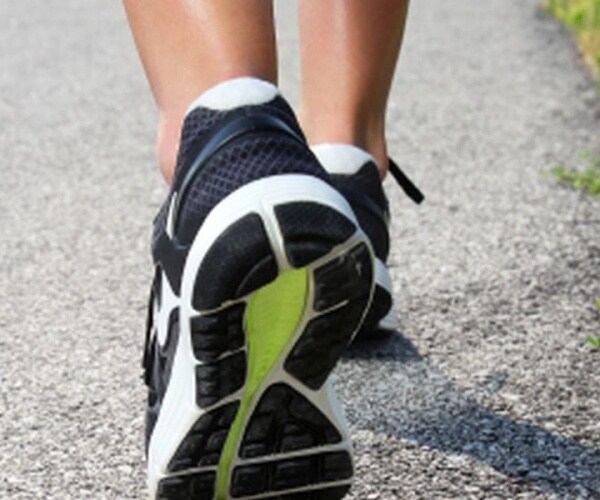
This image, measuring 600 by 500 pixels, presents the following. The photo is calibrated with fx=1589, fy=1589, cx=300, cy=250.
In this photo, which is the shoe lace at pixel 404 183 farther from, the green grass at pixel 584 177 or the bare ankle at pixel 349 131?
the green grass at pixel 584 177

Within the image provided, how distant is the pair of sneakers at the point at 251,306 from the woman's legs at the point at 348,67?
633 millimetres

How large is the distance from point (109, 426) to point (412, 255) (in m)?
1.13

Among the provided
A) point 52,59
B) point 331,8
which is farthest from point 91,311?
point 52,59

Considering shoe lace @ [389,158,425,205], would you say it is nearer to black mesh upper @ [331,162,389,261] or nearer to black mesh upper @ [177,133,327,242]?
black mesh upper @ [331,162,389,261]

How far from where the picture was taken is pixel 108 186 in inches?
159

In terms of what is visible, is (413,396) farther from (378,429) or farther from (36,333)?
(36,333)

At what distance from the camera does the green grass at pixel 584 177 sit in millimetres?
3850

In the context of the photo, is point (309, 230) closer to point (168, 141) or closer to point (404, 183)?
point (168, 141)

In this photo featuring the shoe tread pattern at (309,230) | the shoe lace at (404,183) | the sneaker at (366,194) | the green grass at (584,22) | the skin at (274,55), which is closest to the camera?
the shoe tread pattern at (309,230)

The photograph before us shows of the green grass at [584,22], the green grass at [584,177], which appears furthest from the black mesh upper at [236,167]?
the green grass at [584,22]

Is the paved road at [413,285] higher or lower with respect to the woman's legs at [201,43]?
lower

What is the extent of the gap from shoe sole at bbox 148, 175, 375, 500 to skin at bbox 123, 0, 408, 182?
0.25 metres

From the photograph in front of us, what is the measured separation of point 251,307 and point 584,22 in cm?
448

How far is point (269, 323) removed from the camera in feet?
5.62
